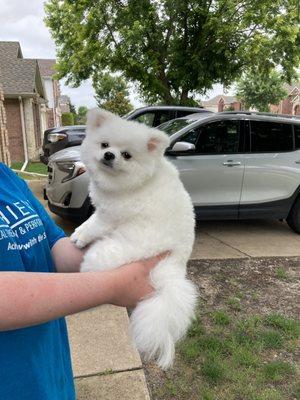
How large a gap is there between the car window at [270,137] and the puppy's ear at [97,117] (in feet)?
17.6

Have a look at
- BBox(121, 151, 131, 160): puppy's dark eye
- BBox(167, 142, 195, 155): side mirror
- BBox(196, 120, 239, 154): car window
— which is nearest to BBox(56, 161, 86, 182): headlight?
BBox(167, 142, 195, 155): side mirror

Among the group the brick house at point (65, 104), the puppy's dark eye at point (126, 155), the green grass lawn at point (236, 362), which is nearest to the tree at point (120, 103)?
the brick house at point (65, 104)

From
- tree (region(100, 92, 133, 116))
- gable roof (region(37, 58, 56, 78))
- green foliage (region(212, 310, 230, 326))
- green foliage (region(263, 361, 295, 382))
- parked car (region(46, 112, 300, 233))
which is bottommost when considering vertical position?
green foliage (region(263, 361, 295, 382))

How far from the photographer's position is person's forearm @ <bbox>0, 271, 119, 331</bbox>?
0.93 m

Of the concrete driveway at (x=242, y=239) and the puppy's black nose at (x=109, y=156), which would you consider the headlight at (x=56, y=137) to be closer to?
the concrete driveway at (x=242, y=239)

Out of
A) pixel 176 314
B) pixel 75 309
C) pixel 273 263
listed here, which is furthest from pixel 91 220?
pixel 273 263

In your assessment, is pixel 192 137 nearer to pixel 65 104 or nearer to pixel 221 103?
pixel 65 104

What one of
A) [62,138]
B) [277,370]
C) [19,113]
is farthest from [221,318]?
[19,113]

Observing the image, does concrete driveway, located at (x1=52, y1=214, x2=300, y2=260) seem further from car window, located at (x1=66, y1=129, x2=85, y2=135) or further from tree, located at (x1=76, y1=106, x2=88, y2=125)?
car window, located at (x1=66, y1=129, x2=85, y2=135)

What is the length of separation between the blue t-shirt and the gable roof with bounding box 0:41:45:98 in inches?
703

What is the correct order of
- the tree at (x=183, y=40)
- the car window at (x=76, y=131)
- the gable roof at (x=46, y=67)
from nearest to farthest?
the car window at (x=76, y=131) < the tree at (x=183, y=40) < the gable roof at (x=46, y=67)

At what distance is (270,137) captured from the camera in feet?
22.5

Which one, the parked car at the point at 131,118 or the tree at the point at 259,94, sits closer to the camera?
the parked car at the point at 131,118

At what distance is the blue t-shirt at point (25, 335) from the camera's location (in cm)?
117
